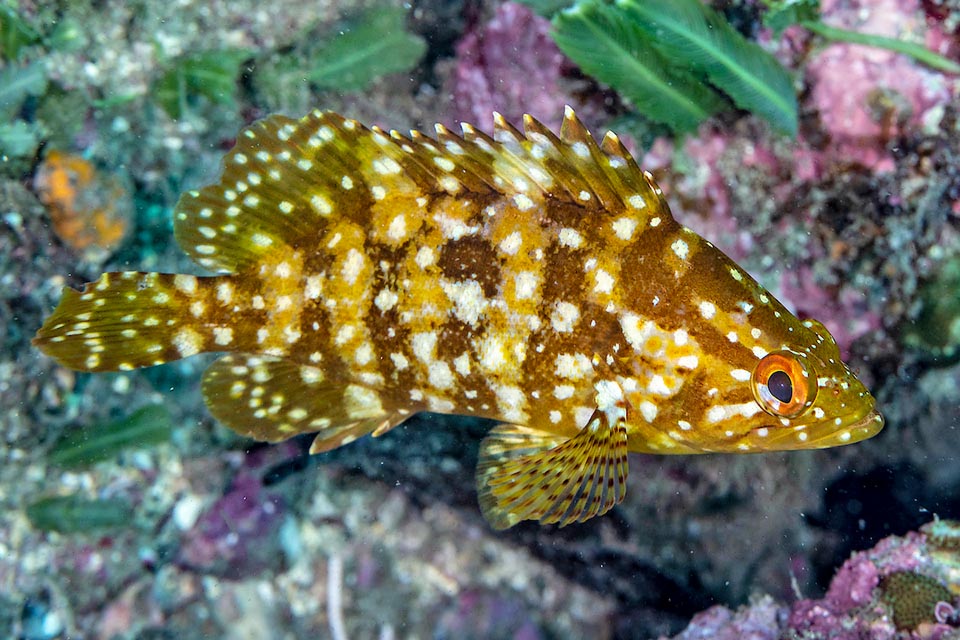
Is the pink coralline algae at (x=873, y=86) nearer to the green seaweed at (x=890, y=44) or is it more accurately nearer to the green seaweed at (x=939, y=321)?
the green seaweed at (x=890, y=44)

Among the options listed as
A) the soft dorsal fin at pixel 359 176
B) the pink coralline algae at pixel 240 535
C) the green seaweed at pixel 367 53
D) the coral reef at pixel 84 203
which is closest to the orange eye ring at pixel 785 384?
the soft dorsal fin at pixel 359 176

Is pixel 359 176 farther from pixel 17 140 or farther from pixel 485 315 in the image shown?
pixel 17 140

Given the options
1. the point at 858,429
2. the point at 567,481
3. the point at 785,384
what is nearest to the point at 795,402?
the point at 785,384

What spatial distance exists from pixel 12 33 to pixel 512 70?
4128 millimetres

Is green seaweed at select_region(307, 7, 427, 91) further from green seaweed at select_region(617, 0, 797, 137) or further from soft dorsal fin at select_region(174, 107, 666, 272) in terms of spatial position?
soft dorsal fin at select_region(174, 107, 666, 272)

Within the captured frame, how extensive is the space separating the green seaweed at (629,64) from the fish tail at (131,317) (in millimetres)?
2630

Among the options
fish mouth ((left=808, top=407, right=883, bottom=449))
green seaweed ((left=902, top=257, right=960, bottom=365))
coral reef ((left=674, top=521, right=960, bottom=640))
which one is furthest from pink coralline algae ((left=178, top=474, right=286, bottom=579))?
green seaweed ((left=902, top=257, right=960, bottom=365))

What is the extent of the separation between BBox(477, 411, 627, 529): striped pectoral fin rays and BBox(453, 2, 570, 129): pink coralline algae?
258cm

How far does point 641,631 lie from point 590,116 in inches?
138

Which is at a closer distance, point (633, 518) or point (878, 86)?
point (878, 86)

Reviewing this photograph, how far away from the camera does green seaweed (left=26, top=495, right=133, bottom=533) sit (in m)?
5.06

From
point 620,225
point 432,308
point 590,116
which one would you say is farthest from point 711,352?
point 590,116

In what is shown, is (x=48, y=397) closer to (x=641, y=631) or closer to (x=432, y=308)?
(x=432, y=308)

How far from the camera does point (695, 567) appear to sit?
Answer: 4539 millimetres
